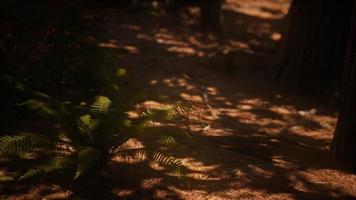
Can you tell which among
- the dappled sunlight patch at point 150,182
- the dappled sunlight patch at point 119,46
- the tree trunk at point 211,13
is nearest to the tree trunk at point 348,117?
the dappled sunlight patch at point 150,182

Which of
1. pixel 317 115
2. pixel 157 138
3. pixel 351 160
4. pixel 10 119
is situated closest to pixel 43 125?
pixel 10 119

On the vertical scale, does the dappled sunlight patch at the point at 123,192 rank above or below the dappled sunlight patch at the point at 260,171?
below

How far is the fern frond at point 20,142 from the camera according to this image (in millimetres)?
4523

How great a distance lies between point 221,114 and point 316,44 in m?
2.65

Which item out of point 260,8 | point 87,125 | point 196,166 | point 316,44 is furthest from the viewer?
point 260,8

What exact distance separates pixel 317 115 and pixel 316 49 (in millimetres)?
1438

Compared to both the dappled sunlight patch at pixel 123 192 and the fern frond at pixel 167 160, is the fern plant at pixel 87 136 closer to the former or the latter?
the fern frond at pixel 167 160

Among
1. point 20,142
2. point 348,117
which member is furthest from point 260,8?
point 20,142

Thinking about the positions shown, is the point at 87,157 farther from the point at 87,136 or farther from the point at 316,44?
the point at 316,44

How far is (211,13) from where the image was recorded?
1139cm

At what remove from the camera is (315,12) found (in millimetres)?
8133

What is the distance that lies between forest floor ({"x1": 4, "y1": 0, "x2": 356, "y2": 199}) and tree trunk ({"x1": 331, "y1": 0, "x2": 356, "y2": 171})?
0.24m

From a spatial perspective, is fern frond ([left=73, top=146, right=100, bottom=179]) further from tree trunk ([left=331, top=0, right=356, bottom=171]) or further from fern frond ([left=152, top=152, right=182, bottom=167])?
tree trunk ([left=331, top=0, right=356, bottom=171])

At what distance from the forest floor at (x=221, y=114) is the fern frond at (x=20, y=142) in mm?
474
